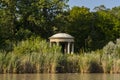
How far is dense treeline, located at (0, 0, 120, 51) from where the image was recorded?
1941 inches

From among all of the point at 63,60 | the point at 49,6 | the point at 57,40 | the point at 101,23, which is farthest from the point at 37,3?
the point at 63,60

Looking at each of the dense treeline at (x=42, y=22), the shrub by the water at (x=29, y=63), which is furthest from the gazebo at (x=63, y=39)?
the shrub by the water at (x=29, y=63)

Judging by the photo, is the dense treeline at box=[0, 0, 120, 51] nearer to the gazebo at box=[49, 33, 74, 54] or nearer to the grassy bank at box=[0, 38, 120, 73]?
the gazebo at box=[49, 33, 74, 54]

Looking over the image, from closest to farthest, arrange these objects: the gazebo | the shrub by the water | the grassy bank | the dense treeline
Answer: the shrub by the water → the grassy bank → the dense treeline → the gazebo

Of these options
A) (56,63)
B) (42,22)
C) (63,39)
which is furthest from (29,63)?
(63,39)

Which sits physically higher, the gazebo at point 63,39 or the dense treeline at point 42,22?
the dense treeline at point 42,22

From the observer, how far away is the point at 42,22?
50406 mm

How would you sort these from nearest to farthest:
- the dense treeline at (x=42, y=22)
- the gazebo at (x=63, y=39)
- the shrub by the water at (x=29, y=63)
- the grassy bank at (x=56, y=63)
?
the shrub by the water at (x=29, y=63)
the grassy bank at (x=56, y=63)
the dense treeline at (x=42, y=22)
the gazebo at (x=63, y=39)

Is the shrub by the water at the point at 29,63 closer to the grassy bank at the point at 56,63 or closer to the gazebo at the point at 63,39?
the grassy bank at the point at 56,63

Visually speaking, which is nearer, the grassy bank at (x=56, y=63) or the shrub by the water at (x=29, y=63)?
the shrub by the water at (x=29, y=63)

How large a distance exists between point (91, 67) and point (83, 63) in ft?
2.91

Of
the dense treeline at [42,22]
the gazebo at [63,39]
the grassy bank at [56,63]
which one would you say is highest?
the dense treeline at [42,22]

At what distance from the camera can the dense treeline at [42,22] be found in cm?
4931

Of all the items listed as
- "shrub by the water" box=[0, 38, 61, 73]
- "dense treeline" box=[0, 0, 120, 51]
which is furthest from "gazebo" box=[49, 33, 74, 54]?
"shrub by the water" box=[0, 38, 61, 73]
